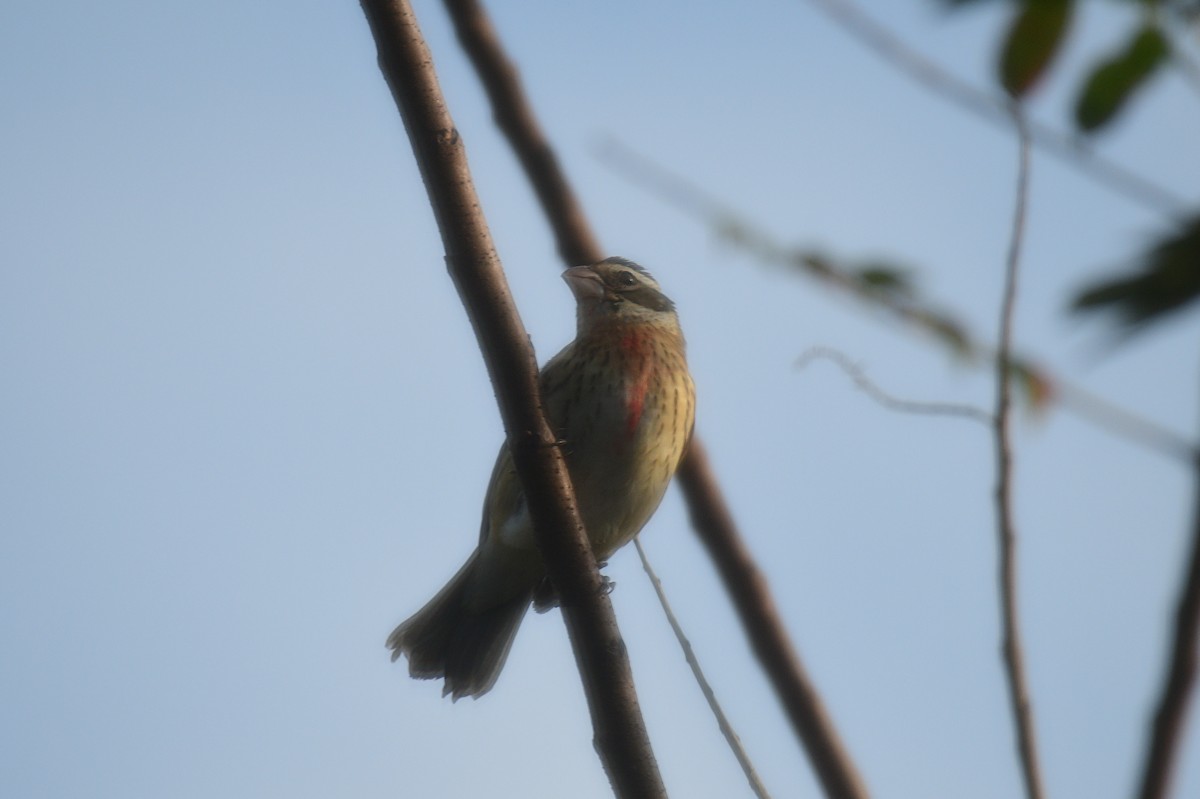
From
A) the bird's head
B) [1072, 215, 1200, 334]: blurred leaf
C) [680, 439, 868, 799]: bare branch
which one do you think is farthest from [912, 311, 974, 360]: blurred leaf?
the bird's head

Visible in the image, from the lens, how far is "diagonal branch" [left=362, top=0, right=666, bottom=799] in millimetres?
3229

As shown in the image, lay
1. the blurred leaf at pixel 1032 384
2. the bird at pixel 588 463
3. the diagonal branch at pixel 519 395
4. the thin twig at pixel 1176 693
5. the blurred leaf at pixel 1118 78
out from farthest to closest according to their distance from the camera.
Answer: the bird at pixel 588 463, the diagonal branch at pixel 519 395, the blurred leaf at pixel 1032 384, the blurred leaf at pixel 1118 78, the thin twig at pixel 1176 693

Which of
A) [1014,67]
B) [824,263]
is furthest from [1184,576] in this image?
[824,263]

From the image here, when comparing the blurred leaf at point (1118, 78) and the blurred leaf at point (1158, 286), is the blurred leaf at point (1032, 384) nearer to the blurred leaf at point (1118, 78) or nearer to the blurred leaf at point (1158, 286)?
the blurred leaf at point (1118, 78)

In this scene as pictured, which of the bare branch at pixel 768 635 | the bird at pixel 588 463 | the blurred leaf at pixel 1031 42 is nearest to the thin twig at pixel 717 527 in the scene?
the bare branch at pixel 768 635

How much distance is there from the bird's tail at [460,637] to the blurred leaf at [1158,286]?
5971mm

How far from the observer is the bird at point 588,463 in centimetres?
605

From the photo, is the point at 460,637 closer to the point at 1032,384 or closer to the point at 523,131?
the point at 523,131

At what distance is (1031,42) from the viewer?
1.51 metres

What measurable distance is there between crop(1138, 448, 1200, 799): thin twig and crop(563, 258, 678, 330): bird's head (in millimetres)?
5787

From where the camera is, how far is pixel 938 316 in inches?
75.0

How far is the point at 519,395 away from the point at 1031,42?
2.19 m

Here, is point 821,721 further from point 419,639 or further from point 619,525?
point 419,639

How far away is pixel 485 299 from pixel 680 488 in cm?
68
